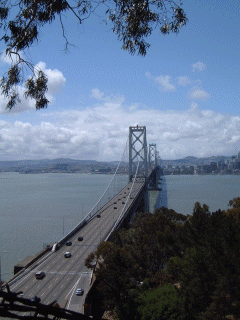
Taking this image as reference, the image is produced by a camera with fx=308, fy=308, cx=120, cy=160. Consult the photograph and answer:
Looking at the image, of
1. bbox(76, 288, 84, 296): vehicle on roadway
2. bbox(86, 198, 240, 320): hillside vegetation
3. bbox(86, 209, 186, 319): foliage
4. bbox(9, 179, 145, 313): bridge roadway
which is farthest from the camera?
bbox(76, 288, 84, 296): vehicle on roadway

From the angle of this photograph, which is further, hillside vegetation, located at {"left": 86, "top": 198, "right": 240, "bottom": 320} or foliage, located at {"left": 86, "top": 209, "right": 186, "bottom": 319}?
foliage, located at {"left": 86, "top": 209, "right": 186, "bottom": 319}

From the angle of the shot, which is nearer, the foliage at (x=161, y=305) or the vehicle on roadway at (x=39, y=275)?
the foliage at (x=161, y=305)

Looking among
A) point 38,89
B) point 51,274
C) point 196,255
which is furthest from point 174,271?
point 38,89

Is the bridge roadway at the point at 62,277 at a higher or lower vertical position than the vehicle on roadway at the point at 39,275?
lower

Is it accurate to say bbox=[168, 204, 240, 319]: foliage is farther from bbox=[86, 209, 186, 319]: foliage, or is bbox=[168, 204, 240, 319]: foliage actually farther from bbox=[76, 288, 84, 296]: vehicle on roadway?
bbox=[76, 288, 84, 296]: vehicle on roadway

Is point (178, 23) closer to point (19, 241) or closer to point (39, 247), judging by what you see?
point (39, 247)

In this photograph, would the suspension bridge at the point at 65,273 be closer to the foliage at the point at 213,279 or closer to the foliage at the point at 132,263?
the foliage at the point at 132,263

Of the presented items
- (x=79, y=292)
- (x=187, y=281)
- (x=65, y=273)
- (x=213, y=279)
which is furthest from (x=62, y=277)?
(x=213, y=279)

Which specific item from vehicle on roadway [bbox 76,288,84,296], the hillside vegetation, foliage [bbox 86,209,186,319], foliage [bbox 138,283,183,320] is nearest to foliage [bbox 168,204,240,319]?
the hillside vegetation

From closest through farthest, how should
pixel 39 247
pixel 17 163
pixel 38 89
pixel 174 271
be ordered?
pixel 38 89, pixel 174 271, pixel 39 247, pixel 17 163

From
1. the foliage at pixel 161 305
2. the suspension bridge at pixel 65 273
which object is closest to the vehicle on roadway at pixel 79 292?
the suspension bridge at pixel 65 273

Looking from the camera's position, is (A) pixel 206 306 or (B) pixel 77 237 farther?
(B) pixel 77 237
